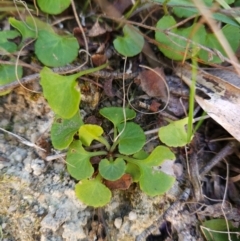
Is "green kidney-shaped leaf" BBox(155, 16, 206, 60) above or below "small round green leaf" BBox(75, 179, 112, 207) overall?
above

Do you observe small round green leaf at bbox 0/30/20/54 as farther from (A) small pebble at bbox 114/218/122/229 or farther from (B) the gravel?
(A) small pebble at bbox 114/218/122/229

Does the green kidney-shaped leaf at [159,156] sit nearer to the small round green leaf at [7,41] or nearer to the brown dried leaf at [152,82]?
the brown dried leaf at [152,82]

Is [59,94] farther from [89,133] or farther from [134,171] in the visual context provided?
[134,171]

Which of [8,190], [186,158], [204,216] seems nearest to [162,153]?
[186,158]

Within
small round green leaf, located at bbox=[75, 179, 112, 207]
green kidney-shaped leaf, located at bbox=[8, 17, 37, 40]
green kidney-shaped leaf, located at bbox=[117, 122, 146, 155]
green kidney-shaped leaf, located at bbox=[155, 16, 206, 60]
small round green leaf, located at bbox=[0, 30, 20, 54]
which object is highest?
green kidney-shaped leaf, located at bbox=[155, 16, 206, 60]

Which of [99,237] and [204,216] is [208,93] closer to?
[204,216]

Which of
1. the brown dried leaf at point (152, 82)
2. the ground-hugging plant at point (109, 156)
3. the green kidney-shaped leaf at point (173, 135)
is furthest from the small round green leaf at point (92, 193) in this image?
the brown dried leaf at point (152, 82)

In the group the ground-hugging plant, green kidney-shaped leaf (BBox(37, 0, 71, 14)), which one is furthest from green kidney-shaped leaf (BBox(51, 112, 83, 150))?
green kidney-shaped leaf (BBox(37, 0, 71, 14))
